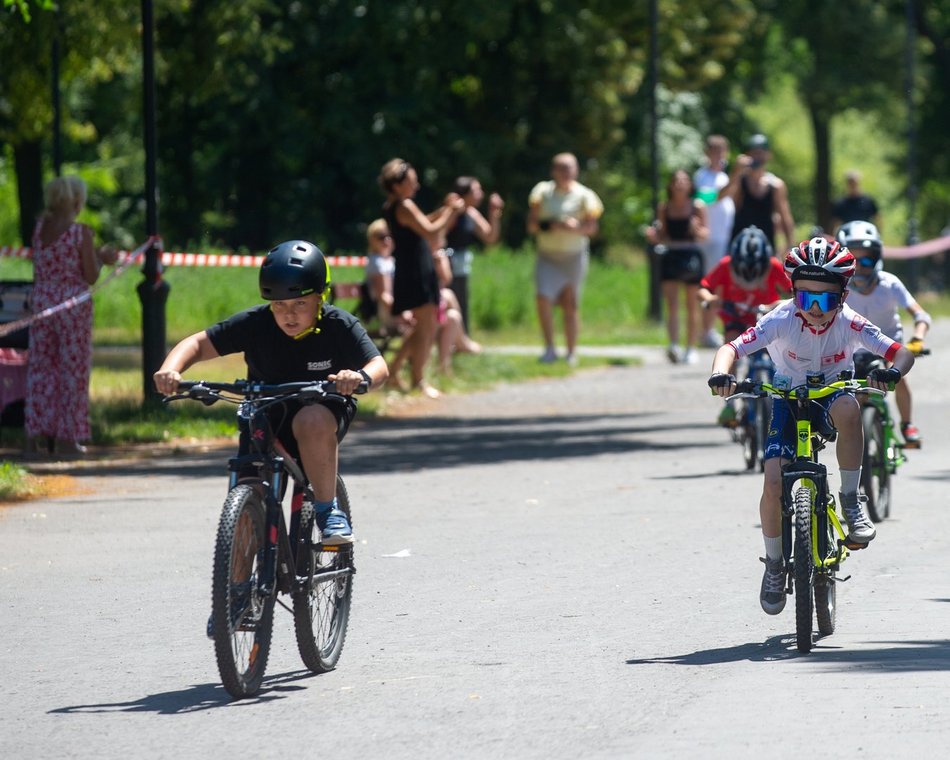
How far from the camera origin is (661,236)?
2339 cm

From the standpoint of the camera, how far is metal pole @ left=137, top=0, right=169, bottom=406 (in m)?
15.8

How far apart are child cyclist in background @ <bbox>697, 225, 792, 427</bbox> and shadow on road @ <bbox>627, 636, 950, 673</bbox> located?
5.54 metres

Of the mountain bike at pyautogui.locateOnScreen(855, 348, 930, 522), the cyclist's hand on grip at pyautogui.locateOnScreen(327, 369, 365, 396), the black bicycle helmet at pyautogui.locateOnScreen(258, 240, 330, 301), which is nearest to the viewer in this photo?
the cyclist's hand on grip at pyautogui.locateOnScreen(327, 369, 365, 396)

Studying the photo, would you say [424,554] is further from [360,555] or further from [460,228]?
[460,228]

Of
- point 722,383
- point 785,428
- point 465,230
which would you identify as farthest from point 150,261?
point 722,383

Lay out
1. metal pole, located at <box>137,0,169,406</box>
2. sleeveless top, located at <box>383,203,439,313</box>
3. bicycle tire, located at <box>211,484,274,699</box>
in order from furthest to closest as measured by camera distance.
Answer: sleeveless top, located at <box>383,203,439,313</box>, metal pole, located at <box>137,0,169,406</box>, bicycle tire, located at <box>211,484,274,699</box>

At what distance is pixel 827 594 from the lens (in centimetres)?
806

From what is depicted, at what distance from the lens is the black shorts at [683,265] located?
886 inches

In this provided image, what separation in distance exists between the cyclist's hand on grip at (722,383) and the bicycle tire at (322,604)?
1446mm

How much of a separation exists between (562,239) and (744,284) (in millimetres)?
8833

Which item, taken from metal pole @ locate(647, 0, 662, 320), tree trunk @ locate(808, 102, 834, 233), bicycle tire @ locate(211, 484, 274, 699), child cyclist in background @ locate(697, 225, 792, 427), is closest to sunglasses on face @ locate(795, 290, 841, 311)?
bicycle tire @ locate(211, 484, 274, 699)

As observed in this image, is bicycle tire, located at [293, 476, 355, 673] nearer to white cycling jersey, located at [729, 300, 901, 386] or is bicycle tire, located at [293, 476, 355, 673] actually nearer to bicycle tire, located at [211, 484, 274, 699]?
bicycle tire, located at [211, 484, 274, 699]

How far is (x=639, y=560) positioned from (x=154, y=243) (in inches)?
274

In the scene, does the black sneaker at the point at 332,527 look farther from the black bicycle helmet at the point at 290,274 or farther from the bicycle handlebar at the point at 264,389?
the black bicycle helmet at the point at 290,274
